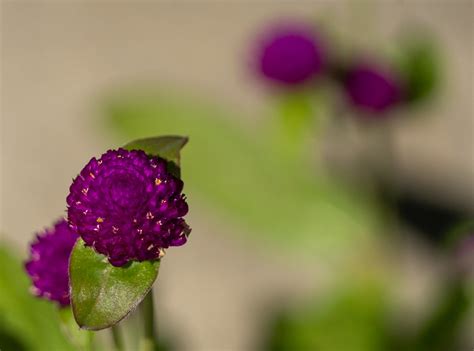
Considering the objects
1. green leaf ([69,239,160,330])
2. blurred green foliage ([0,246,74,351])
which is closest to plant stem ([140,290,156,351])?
green leaf ([69,239,160,330])

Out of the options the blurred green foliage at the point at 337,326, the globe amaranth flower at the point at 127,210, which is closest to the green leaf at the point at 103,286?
the globe amaranth flower at the point at 127,210

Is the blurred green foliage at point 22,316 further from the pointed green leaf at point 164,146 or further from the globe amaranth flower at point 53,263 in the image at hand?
the pointed green leaf at point 164,146

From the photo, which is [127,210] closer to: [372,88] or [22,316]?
[22,316]

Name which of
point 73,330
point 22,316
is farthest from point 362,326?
point 73,330

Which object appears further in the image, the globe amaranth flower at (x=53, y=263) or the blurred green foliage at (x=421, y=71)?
the blurred green foliage at (x=421, y=71)

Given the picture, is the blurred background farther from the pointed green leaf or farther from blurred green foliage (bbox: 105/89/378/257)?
the pointed green leaf

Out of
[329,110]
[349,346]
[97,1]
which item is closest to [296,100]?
[329,110]
